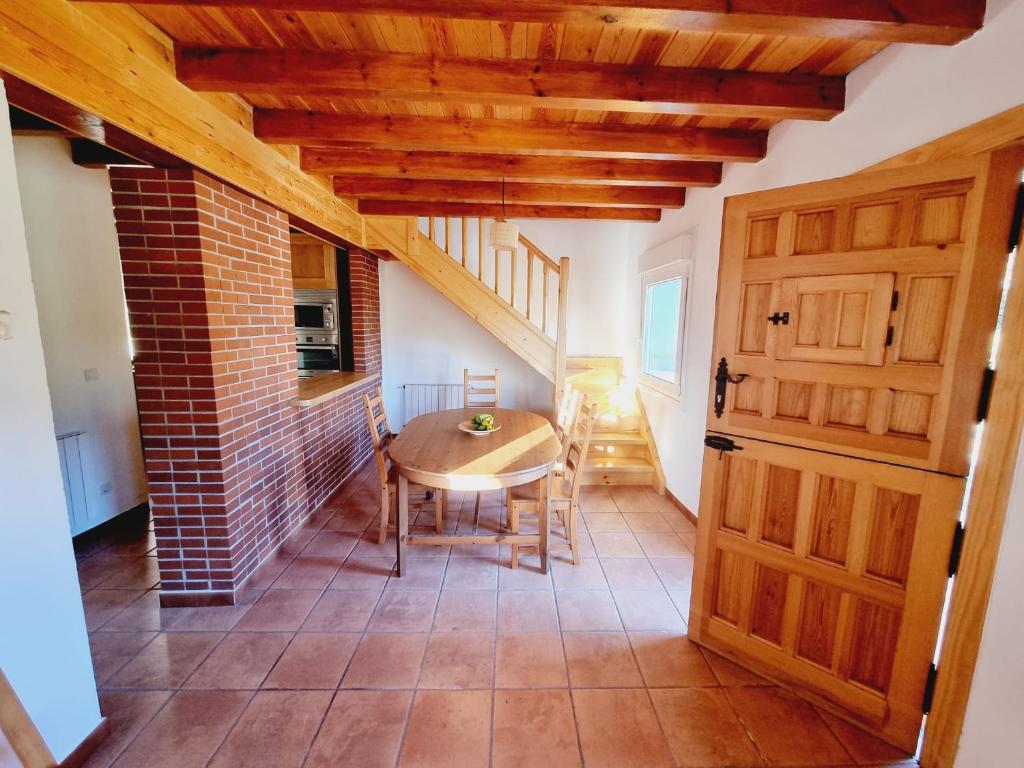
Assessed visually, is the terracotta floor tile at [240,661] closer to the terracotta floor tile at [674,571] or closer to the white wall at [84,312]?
the white wall at [84,312]

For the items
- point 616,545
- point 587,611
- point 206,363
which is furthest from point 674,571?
point 206,363

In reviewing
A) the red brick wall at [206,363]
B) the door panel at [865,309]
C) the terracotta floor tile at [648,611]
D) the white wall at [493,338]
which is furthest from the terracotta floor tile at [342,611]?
the white wall at [493,338]

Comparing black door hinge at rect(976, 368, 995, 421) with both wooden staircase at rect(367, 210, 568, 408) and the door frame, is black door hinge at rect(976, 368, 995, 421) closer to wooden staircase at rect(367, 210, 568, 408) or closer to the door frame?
the door frame

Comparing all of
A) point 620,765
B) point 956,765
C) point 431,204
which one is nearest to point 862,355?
point 956,765

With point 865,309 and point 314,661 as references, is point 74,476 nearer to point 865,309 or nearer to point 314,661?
point 314,661

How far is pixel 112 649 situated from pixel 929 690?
133 inches

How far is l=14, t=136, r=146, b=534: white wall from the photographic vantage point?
97.1 inches

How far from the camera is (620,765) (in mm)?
1431

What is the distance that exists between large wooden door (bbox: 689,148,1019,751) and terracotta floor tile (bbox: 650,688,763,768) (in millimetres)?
307

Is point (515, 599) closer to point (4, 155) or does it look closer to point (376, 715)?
point (376, 715)

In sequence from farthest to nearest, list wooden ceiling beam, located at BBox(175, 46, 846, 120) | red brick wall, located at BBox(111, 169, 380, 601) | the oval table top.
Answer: the oval table top, red brick wall, located at BBox(111, 169, 380, 601), wooden ceiling beam, located at BBox(175, 46, 846, 120)

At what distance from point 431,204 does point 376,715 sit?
3509 millimetres

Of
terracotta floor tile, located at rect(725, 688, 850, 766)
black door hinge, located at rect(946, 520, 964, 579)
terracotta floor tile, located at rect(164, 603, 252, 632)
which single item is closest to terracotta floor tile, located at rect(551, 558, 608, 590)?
terracotta floor tile, located at rect(725, 688, 850, 766)

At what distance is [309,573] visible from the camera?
2.49 m
